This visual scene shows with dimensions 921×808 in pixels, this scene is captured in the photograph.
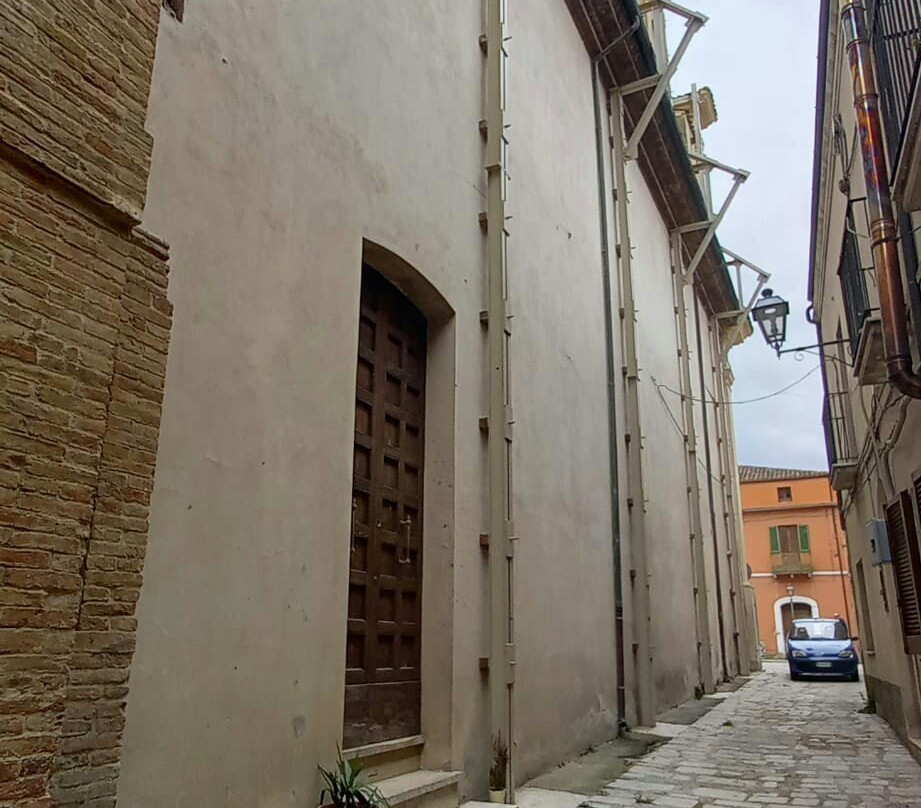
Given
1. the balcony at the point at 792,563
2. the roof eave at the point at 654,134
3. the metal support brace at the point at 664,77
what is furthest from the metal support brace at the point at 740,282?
the balcony at the point at 792,563

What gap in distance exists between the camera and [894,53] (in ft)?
18.6

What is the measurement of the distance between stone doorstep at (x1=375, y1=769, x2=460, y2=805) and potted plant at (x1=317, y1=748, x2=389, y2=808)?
255 mm

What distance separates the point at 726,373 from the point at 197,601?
64.6 ft

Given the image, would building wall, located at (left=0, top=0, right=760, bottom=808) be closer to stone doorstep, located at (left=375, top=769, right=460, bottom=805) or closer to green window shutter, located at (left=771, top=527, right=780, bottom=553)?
stone doorstep, located at (left=375, top=769, right=460, bottom=805)

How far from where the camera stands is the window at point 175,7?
12.3 feet

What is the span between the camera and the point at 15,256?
2.57m

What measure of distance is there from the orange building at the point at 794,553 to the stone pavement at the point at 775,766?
2889 cm

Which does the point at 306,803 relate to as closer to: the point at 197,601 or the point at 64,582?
the point at 197,601

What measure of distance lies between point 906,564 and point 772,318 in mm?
3652

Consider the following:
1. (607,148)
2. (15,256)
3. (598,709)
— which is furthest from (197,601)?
(607,148)

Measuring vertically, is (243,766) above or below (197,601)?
below

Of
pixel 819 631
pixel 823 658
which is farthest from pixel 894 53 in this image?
pixel 819 631

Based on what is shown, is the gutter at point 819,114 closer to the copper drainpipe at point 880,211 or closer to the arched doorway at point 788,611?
the copper drainpipe at point 880,211

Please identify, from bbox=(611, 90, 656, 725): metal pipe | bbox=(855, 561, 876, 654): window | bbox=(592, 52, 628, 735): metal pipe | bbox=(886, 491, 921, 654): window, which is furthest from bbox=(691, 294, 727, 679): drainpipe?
bbox=(886, 491, 921, 654): window
